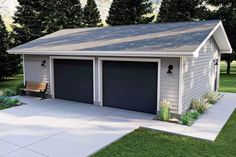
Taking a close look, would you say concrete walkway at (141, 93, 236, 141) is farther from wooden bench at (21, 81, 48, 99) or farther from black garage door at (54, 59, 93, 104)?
wooden bench at (21, 81, 48, 99)

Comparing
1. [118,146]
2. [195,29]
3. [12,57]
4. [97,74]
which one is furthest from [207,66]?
[12,57]

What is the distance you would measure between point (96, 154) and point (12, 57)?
14516 millimetres

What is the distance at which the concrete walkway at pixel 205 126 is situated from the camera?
6775 millimetres

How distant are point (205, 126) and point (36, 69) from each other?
26.6 feet

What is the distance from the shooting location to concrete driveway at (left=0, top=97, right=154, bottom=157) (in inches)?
229

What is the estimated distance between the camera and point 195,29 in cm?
957

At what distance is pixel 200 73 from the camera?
9852mm

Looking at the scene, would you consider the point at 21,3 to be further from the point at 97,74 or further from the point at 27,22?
the point at 97,74

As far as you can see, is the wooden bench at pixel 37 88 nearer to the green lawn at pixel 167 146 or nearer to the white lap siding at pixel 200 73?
the green lawn at pixel 167 146

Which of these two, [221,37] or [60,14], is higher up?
[60,14]

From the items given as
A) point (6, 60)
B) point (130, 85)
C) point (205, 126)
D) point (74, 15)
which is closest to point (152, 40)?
point (130, 85)

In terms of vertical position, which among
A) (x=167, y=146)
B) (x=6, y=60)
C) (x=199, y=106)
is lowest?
(x=167, y=146)

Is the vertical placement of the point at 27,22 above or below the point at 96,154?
above

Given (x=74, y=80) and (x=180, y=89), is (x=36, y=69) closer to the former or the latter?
(x=74, y=80)
